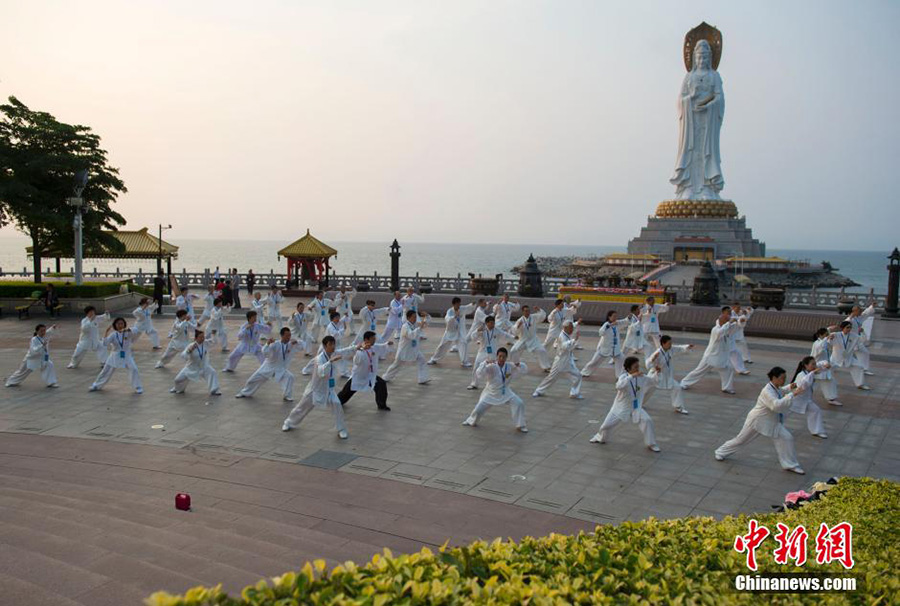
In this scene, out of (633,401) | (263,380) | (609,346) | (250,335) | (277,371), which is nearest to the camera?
(633,401)

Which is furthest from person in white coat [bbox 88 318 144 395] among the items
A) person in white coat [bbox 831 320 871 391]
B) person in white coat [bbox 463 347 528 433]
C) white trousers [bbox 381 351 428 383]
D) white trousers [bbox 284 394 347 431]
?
person in white coat [bbox 831 320 871 391]

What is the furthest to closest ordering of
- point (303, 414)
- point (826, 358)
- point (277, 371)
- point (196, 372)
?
1. point (826, 358)
2. point (196, 372)
3. point (277, 371)
4. point (303, 414)

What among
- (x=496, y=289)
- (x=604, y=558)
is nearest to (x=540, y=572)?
(x=604, y=558)

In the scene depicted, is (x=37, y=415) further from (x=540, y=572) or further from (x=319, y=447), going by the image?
(x=540, y=572)

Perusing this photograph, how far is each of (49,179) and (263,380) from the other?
20.3 m

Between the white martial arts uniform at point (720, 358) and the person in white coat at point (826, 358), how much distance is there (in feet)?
4.89

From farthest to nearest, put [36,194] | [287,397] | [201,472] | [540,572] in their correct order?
[36,194] < [287,397] < [201,472] < [540,572]

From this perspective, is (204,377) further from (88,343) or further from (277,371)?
(88,343)

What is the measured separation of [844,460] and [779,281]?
43.6 metres

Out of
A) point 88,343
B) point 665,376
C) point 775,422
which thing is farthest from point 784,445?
point 88,343

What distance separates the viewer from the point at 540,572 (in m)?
3.95

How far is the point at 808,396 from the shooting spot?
9.87m

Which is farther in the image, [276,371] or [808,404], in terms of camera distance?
[276,371]

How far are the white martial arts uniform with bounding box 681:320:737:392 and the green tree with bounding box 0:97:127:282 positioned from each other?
23739 millimetres
